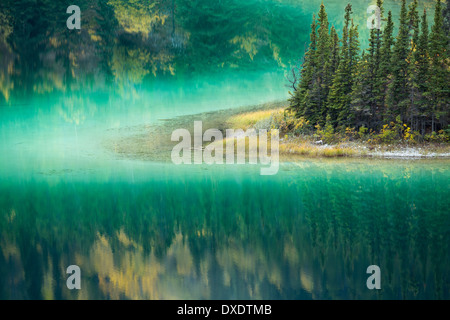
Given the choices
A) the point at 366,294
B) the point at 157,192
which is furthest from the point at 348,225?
the point at 157,192

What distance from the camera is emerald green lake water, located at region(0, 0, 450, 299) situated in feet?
50.1

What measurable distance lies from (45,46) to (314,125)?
36.2 meters

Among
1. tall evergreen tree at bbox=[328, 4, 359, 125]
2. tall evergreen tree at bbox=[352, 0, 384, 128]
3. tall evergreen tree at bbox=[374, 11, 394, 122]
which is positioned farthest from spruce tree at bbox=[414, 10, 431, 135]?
tall evergreen tree at bbox=[328, 4, 359, 125]

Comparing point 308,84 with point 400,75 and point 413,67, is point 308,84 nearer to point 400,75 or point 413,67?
point 400,75

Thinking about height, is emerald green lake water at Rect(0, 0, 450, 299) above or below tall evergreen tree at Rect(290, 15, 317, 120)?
below

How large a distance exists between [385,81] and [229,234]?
21.3 meters

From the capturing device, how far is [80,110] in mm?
52531

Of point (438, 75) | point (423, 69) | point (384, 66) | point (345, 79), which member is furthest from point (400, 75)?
point (345, 79)

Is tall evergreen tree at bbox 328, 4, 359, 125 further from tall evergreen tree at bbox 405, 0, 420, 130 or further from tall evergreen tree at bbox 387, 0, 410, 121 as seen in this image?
tall evergreen tree at bbox 405, 0, 420, 130

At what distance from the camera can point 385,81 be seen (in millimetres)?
36406

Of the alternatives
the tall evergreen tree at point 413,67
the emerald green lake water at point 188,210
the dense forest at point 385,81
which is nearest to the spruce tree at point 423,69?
the dense forest at point 385,81

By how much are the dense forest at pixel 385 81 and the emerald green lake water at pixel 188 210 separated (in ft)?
16.7

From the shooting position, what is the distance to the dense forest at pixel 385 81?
1390 inches

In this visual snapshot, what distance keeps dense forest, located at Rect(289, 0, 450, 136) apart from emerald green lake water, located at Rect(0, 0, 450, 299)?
508 centimetres
